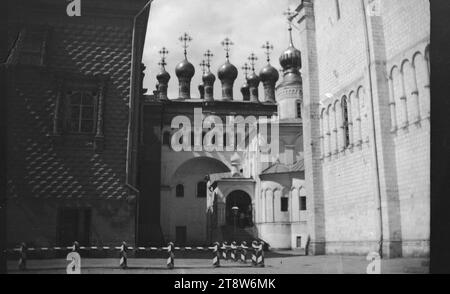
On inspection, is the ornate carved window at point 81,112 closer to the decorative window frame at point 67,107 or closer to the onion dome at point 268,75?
the decorative window frame at point 67,107

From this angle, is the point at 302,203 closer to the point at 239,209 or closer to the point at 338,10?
the point at 239,209

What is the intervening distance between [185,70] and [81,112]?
920 inches

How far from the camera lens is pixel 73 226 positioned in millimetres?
8992

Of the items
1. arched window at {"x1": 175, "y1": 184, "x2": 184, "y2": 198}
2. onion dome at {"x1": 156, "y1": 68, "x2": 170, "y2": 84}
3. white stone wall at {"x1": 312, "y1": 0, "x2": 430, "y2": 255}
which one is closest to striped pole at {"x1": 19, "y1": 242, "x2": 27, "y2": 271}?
white stone wall at {"x1": 312, "y1": 0, "x2": 430, "y2": 255}

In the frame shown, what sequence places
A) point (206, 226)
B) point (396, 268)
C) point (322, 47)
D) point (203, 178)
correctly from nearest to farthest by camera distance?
point (396, 268) < point (322, 47) < point (206, 226) < point (203, 178)

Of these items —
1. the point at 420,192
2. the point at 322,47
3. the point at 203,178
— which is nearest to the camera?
the point at 420,192

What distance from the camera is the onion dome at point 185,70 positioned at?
31.7 m

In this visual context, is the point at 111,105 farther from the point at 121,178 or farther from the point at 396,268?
the point at 396,268

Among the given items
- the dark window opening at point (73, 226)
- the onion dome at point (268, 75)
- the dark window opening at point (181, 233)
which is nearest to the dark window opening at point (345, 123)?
the dark window opening at point (73, 226)

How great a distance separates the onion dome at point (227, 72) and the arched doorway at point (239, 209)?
1248 cm

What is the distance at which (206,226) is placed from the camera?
72.1 ft

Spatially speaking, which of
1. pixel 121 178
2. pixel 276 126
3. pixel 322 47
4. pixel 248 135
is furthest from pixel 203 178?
pixel 121 178

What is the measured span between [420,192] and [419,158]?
79 centimetres

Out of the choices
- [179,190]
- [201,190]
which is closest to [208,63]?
[201,190]
